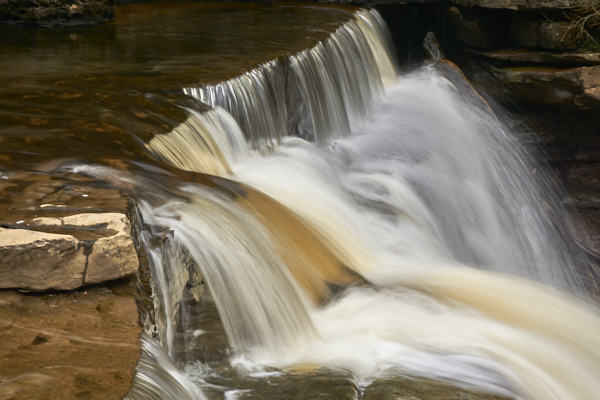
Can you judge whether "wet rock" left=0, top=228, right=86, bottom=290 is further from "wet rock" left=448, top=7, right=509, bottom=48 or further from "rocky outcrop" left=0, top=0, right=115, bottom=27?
"wet rock" left=448, top=7, right=509, bottom=48

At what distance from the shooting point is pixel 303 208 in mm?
4852

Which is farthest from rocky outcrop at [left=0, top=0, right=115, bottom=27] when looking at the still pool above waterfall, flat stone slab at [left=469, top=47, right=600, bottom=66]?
flat stone slab at [left=469, top=47, right=600, bottom=66]

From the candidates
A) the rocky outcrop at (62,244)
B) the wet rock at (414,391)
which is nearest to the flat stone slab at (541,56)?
the wet rock at (414,391)

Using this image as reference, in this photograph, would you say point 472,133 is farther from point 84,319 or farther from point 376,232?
point 84,319

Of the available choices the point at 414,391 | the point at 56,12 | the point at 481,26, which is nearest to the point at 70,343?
the point at 414,391

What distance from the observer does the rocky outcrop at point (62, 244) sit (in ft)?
8.76

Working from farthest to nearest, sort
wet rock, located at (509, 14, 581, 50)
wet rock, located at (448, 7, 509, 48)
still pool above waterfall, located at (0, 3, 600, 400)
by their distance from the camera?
wet rock, located at (448, 7, 509, 48) < wet rock, located at (509, 14, 581, 50) < still pool above waterfall, located at (0, 3, 600, 400)

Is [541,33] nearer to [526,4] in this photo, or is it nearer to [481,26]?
[526,4]

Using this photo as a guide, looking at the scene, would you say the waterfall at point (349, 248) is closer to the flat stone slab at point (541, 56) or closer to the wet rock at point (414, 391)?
the wet rock at point (414, 391)

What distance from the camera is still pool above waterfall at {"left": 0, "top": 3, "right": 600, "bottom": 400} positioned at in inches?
130

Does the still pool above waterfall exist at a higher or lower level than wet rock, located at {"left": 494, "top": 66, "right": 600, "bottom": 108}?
lower

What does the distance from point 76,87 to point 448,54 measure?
18.1 feet

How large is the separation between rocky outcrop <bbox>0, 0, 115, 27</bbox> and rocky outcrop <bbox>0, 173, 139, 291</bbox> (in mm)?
5454

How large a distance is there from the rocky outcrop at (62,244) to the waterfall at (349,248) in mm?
292
